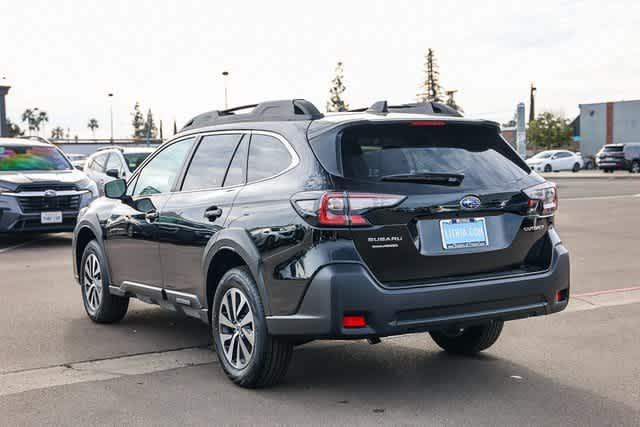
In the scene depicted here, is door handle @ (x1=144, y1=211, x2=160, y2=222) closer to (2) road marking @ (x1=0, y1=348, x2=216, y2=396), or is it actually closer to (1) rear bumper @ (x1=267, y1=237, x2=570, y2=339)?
(2) road marking @ (x1=0, y1=348, x2=216, y2=396)

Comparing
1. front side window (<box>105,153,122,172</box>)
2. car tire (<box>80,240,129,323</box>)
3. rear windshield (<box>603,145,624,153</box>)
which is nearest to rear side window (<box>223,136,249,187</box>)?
car tire (<box>80,240,129,323</box>)

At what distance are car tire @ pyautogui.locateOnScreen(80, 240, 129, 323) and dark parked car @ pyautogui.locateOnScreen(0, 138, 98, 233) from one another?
21.0 ft

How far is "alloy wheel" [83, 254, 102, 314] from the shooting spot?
761 cm

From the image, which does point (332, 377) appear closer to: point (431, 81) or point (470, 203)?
point (470, 203)

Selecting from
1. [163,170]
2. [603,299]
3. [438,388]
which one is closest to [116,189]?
[163,170]

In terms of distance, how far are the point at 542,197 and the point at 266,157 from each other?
1.75 meters

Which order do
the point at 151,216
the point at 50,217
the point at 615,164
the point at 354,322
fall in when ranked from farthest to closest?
the point at 615,164 → the point at 50,217 → the point at 151,216 → the point at 354,322

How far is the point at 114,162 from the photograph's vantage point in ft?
65.4

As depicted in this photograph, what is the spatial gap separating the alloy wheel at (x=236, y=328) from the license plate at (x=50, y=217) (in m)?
Result: 9.07

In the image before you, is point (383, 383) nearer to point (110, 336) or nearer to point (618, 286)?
point (110, 336)

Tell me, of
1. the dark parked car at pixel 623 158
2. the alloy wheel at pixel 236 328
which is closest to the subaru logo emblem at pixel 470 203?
the alloy wheel at pixel 236 328

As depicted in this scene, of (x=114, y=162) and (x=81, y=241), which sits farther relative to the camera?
(x=114, y=162)

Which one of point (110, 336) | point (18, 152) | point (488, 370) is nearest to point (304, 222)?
point (488, 370)

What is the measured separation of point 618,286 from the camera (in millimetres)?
9258
